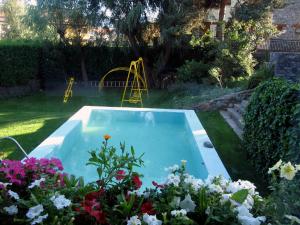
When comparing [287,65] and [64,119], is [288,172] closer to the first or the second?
[64,119]

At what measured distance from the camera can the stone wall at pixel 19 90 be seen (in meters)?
13.3

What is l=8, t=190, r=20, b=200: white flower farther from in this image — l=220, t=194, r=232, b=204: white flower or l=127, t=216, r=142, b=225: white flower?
l=220, t=194, r=232, b=204: white flower

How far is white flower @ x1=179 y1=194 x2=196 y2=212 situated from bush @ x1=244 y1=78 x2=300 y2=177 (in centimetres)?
193

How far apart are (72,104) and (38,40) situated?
4.22 meters

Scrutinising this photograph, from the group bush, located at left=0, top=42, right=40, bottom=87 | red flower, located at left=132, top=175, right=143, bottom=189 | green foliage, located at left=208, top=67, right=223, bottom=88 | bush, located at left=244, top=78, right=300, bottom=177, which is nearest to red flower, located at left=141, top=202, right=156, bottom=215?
red flower, located at left=132, top=175, right=143, bottom=189

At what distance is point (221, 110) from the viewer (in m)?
10.6

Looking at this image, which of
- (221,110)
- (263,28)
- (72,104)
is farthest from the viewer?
(263,28)

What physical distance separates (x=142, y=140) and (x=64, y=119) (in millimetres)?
2485

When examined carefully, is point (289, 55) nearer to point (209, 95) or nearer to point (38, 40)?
point (209, 95)

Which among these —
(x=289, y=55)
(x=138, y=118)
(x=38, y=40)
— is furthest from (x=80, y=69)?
(x=289, y=55)

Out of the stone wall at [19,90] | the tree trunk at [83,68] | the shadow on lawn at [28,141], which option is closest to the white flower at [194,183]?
the shadow on lawn at [28,141]

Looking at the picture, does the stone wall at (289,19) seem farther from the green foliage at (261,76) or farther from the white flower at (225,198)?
the white flower at (225,198)

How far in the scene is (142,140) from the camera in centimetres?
818

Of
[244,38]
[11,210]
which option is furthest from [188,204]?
[244,38]
